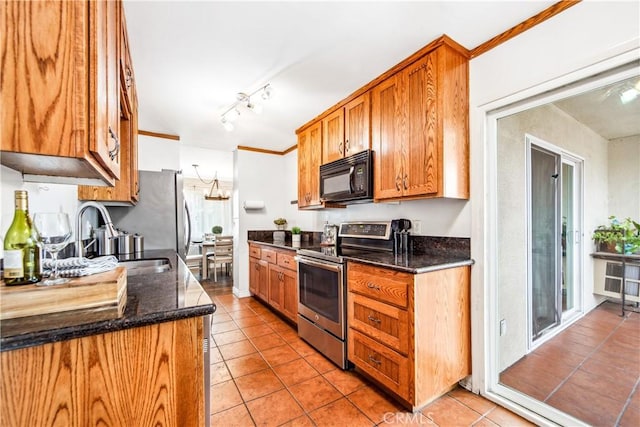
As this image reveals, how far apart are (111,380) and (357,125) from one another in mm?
2407

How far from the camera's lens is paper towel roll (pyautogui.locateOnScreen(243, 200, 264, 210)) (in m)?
4.26

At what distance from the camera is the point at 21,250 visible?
83 cm

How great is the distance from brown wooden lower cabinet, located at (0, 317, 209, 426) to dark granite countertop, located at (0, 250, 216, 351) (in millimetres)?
32

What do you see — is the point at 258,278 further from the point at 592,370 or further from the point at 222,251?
the point at 592,370

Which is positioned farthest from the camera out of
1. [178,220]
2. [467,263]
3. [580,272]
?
[178,220]

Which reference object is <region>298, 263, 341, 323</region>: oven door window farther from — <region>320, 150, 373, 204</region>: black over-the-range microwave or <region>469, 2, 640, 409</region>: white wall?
<region>469, 2, 640, 409</region>: white wall

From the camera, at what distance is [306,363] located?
7.42ft

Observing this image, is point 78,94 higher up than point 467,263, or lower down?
higher up

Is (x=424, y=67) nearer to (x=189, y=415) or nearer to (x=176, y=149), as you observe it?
(x=189, y=415)

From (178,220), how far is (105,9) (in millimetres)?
2354

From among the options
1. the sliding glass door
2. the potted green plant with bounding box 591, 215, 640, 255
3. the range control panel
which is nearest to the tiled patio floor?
the sliding glass door

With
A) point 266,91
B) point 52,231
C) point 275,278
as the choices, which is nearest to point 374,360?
point 275,278

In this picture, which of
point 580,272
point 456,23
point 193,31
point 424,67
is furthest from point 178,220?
point 580,272

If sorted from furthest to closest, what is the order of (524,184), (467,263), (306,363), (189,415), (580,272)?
(580,272), (306,363), (524,184), (467,263), (189,415)
